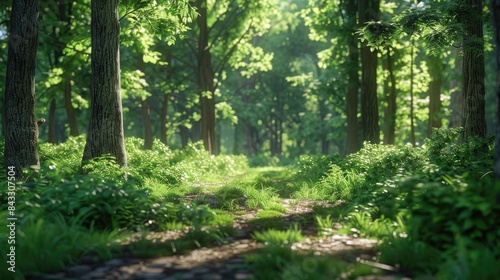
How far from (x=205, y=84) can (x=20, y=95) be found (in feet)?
41.9

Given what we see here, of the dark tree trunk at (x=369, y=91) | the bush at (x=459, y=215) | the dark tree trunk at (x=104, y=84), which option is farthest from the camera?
the dark tree trunk at (x=369, y=91)

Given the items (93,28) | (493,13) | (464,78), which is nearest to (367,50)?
(464,78)

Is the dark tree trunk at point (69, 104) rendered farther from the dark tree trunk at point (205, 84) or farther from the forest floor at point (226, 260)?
the forest floor at point (226, 260)

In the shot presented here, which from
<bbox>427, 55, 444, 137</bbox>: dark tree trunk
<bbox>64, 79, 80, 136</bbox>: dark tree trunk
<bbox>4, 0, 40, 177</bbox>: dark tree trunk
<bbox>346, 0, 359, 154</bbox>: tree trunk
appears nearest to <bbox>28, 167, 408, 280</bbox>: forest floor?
<bbox>4, 0, 40, 177</bbox>: dark tree trunk

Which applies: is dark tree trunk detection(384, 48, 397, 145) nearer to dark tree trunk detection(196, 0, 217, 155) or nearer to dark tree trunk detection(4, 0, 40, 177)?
dark tree trunk detection(196, 0, 217, 155)

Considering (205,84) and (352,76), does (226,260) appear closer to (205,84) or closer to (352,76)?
(352,76)

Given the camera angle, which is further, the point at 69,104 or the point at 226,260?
the point at 69,104

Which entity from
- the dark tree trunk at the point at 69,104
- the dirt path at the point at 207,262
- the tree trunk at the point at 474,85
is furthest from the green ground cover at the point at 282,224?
the dark tree trunk at the point at 69,104

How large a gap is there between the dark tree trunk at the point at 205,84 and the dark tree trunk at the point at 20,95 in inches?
470

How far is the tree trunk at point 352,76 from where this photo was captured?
17.1 m

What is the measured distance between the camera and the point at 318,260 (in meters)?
3.89

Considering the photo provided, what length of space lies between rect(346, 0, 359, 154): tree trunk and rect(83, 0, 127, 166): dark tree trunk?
9.54 metres

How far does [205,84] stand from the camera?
847 inches

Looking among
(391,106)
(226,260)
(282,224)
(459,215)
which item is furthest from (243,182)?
(391,106)
